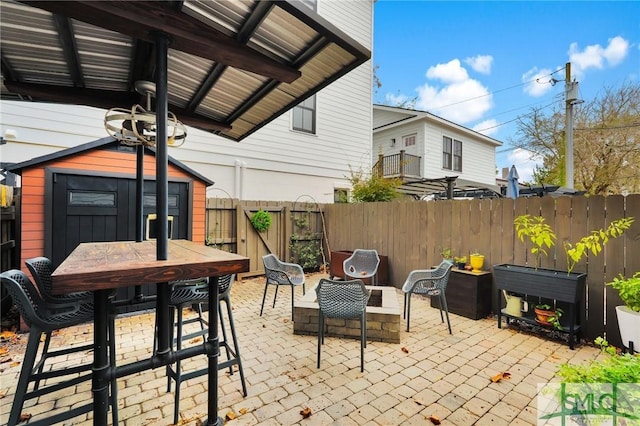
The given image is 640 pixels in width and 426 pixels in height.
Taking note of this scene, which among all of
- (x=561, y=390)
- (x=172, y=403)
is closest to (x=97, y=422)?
(x=172, y=403)

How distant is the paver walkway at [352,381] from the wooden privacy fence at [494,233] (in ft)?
2.78

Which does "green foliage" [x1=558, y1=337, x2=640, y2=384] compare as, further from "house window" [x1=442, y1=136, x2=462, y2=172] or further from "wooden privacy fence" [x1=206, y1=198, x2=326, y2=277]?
"house window" [x1=442, y1=136, x2=462, y2=172]

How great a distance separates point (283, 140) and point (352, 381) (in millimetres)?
6832

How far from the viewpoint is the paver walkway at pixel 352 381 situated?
7.01 ft

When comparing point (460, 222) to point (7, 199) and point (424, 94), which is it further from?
point (424, 94)

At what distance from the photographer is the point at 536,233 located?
3609 millimetres

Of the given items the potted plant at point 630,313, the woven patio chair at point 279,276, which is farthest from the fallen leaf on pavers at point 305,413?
the potted plant at point 630,313

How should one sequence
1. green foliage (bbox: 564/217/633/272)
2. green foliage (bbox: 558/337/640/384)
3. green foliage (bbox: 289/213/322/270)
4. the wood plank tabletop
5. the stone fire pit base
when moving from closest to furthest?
green foliage (bbox: 558/337/640/384) < the wood plank tabletop < green foliage (bbox: 564/217/633/272) < the stone fire pit base < green foliage (bbox: 289/213/322/270)

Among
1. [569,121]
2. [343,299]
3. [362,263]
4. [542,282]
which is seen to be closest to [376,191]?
[362,263]

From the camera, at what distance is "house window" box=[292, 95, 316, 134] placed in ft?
28.3

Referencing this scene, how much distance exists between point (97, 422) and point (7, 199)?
13.1 ft

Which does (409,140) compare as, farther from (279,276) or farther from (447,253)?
(279,276)

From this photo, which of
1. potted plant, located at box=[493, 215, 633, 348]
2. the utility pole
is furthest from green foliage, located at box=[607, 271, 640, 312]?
the utility pole

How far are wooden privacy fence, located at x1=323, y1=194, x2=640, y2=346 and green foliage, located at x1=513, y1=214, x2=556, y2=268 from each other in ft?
0.27
